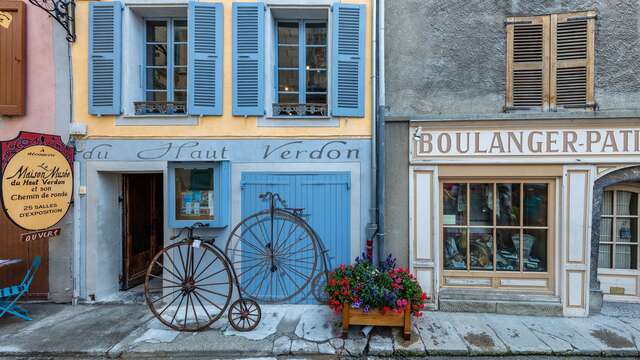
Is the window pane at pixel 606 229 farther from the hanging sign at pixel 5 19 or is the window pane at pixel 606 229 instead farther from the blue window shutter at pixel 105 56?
the hanging sign at pixel 5 19

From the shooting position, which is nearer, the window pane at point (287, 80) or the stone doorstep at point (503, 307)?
the stone doorstep at point (503, 307)

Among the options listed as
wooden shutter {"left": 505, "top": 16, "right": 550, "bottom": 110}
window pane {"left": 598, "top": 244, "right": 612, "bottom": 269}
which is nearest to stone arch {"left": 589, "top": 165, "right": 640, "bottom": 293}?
window pane {"left": 598, "top": 244, "right": 612, "bottom": 269}

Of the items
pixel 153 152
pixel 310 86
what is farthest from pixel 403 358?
pixel 153 152

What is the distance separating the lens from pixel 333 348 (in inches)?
149

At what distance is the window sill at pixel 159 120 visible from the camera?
16.0 ft

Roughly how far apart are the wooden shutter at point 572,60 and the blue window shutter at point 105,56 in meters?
7.16

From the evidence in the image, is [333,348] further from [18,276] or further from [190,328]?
[18,276]

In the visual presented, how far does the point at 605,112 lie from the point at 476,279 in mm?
3343

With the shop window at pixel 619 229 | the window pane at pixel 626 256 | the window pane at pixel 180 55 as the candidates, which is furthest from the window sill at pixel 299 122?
the window pane at pixel 626 256

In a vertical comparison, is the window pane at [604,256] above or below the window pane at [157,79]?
below

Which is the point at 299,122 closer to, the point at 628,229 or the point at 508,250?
the point at 508,250

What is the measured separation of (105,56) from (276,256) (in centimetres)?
440

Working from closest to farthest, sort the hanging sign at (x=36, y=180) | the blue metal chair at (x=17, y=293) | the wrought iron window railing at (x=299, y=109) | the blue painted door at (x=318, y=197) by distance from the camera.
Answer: the hanging sign at (x=36, y=180), the blue metal chair at (x=17, y=293), the blue painted door at (x=318, y=197), the wrought iron window railing at (x=299, y=109)

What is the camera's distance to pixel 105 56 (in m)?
4.85
